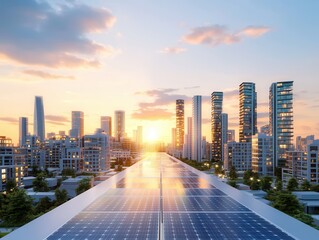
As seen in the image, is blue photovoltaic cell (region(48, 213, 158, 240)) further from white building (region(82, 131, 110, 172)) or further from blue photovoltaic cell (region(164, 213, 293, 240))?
white building (region(82, 131, 110, 172))

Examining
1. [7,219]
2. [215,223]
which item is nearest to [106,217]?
[215,223]

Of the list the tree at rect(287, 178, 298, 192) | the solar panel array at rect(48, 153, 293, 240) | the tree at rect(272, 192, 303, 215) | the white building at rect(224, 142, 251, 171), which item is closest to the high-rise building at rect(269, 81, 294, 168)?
the white building at rect(224, 142, 251, 171)

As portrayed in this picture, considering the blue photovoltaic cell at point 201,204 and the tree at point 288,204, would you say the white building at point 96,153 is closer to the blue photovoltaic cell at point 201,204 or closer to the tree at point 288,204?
the tree at point 288,204

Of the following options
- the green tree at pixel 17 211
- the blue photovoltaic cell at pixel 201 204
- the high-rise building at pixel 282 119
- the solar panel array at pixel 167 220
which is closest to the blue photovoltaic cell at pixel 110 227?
the solar panel array at pixel 167 220

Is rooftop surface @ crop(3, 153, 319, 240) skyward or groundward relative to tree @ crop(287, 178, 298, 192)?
skyward

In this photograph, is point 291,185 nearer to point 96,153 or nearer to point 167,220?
point 167,220

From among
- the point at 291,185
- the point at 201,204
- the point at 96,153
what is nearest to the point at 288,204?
the point at 201,204
